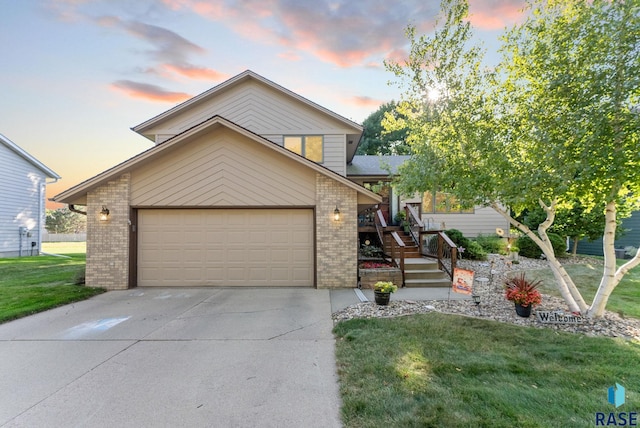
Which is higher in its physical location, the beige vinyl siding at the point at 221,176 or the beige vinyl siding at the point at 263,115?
the beige vinyl siding at the point at 263,115

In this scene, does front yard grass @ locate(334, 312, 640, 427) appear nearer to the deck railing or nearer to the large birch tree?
the large birch tree

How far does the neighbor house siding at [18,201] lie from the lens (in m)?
17.0

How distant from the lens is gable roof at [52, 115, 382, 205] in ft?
27.5

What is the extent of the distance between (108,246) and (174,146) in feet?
11.3

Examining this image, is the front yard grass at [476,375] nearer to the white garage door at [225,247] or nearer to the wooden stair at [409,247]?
the white garage door at [225,247]

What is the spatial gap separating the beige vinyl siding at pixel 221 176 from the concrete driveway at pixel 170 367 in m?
3.28

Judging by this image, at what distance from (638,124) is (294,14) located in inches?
369

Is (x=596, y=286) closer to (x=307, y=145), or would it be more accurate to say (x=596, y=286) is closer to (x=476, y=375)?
(x=476, y=375)

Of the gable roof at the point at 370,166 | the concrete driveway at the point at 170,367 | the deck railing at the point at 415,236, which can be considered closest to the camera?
the concrete driveway at the point at 170,367

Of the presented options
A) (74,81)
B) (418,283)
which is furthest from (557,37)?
(74,81)

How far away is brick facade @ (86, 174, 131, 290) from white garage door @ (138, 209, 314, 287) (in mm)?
444

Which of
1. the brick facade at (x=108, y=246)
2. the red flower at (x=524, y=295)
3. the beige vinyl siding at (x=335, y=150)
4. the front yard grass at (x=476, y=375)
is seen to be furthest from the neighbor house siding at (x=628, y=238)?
the brick facade at (x=108, y=246)

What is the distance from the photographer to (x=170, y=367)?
3928 millimetres
